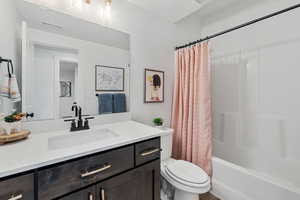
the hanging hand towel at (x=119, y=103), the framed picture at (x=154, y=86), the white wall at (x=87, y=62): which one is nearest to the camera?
the white wall at (x=87, y=62)

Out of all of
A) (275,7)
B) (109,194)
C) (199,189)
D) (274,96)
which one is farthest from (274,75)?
(109,194)

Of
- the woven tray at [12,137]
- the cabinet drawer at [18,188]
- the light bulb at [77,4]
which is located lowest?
the cabinet drawer at [18,188]

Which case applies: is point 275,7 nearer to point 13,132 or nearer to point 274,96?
point 274,96

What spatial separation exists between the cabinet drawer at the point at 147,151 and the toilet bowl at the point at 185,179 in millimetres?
320

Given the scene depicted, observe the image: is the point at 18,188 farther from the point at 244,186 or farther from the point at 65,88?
the point at 244,186

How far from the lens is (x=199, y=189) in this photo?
1076 millimetres

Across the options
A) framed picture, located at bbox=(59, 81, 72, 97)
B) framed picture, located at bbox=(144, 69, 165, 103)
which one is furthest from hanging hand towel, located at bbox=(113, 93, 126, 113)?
framed picture, located at bbox=(59, 81, 72, 97)

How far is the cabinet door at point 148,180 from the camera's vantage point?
966mm

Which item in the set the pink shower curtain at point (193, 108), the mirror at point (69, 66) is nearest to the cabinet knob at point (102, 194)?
the mirror at point (69, 66)

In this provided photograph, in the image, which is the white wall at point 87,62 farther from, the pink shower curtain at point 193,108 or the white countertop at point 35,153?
the pink shower curtain at point 193,108

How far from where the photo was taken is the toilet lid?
1.14 meters

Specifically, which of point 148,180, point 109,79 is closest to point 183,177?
point 148,180

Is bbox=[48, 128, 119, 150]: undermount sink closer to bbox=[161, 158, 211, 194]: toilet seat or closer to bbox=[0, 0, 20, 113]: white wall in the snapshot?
bbox=[0, 0, 20, 113]: white wall

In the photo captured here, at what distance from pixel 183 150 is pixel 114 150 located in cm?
118
